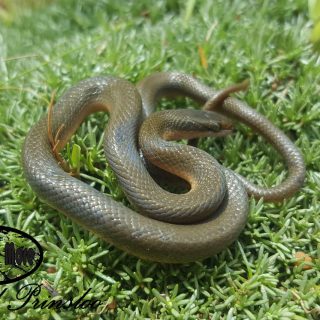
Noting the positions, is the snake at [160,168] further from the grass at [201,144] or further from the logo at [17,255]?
the logo at [17,255]

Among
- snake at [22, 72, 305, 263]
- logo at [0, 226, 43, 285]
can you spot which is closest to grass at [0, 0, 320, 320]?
logo at [0, 226, 43, 285]

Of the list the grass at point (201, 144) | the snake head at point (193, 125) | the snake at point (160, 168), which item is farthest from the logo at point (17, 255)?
the snake head at point (193, 125)

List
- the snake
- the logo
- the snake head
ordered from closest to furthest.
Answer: the snake, the logo, the snake head

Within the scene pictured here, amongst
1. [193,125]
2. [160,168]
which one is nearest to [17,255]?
[160,168]

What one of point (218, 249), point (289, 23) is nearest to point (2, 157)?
point (218, 249)

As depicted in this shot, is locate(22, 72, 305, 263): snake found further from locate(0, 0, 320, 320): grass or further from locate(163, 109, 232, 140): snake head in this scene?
locate(0, 0, 320, 320): grass
